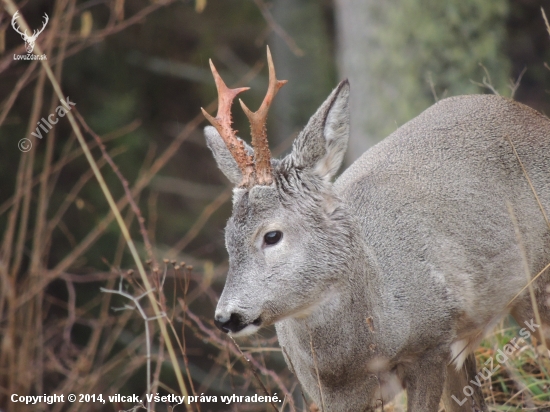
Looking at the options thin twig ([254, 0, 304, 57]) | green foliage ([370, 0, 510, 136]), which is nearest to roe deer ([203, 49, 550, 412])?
thin twig ([254, 0, 304, 57])

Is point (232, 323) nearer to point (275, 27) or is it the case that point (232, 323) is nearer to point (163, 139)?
point (275, 27)

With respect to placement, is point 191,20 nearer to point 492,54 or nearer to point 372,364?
point 492,54

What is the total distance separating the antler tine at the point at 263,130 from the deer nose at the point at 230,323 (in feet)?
2.11

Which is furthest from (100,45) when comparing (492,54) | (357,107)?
(492,54)

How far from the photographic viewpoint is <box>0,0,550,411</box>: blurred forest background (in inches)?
223

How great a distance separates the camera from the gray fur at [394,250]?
3.61 meters

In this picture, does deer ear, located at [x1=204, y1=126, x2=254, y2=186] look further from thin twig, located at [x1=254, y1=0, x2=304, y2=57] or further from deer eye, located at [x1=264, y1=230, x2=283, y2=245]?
thin twig, located at [x1=254, y1=0, x2=304, y2=57]

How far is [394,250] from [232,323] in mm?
1006

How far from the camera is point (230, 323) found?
3.36 m

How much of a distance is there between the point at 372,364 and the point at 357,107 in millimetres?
4744

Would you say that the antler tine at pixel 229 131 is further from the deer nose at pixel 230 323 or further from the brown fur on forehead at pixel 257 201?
the deer nose at pixel 230 323

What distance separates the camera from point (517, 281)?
4289mm

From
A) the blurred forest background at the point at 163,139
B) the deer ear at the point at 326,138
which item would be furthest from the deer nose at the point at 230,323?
the deer ear at the point at 326,138
